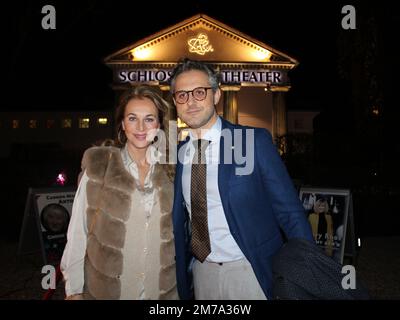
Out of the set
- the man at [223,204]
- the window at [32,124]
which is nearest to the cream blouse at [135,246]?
the man at [223,204]

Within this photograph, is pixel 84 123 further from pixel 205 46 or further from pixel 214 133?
pixel 214 133

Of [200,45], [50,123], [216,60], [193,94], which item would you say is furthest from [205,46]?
[193,94]

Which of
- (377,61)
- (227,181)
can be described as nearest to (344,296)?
(227,181)

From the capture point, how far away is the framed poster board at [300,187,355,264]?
582 centimetres

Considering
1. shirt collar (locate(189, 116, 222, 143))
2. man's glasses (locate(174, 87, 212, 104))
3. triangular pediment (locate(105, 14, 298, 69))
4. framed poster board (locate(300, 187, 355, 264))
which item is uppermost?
triangular pediment (locate(105, 14, 298, 69))

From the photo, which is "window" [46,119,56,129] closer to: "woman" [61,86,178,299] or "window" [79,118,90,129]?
"window" [79,118,90,129]

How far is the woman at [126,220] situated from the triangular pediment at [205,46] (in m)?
18.6

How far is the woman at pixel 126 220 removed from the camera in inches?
95.4

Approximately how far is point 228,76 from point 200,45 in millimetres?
3216

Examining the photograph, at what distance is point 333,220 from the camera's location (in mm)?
5914

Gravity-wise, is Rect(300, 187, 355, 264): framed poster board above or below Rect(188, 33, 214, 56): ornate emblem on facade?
below

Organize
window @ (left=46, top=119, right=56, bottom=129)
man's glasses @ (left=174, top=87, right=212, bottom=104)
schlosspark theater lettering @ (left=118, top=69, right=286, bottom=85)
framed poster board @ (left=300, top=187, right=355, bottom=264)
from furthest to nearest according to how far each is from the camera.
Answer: window @ (left=46, top=119, right=56, bottom=129), schlosspark theater lettering @ (left=118, top=69, right=286, bottom=85), framed poster board @ (left=300, top=187, right=355, bottom=264), man's glasses @ (left=174, top=87, right=212, bottom=104)
